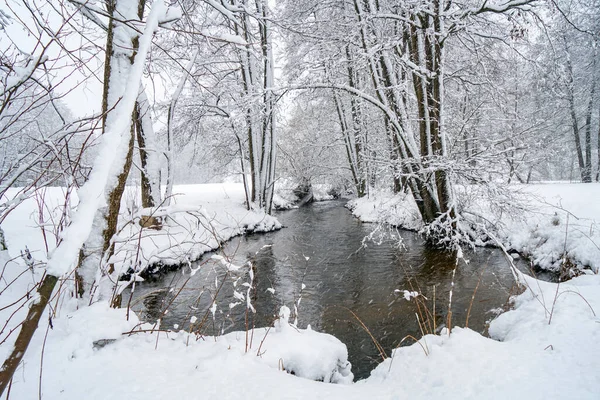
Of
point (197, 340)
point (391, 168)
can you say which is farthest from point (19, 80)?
point (391, 168)

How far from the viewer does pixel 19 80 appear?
53.9 inches

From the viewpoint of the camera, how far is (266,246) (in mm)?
3299

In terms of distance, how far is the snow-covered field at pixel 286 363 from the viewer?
152 centimetres

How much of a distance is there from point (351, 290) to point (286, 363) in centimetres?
327

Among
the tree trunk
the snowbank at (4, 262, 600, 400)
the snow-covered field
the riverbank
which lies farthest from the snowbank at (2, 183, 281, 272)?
the riverbank

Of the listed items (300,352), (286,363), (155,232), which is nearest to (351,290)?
(300,352)

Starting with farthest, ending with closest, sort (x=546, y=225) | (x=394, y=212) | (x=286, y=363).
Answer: (x=394, y=212)
(x=546, y=225)
(x=286, y=363)

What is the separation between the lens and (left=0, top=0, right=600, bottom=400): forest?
1.59 metres

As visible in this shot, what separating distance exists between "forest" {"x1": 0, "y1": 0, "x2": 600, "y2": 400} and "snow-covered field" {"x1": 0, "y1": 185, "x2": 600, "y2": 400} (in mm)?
15

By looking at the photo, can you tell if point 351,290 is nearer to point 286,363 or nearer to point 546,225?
point 286,363

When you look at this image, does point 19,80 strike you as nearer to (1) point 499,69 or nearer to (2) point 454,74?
(2) point 454,74

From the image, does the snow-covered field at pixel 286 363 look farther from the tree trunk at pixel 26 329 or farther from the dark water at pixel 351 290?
the tree trunk at pixel 26 329

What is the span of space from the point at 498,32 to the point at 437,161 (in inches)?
155

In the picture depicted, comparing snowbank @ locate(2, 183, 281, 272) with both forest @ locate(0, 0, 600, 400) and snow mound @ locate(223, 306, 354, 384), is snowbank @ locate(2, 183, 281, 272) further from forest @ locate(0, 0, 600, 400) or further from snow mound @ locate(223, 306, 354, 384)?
snow mound @ locate(223, 306, 354, 384)
